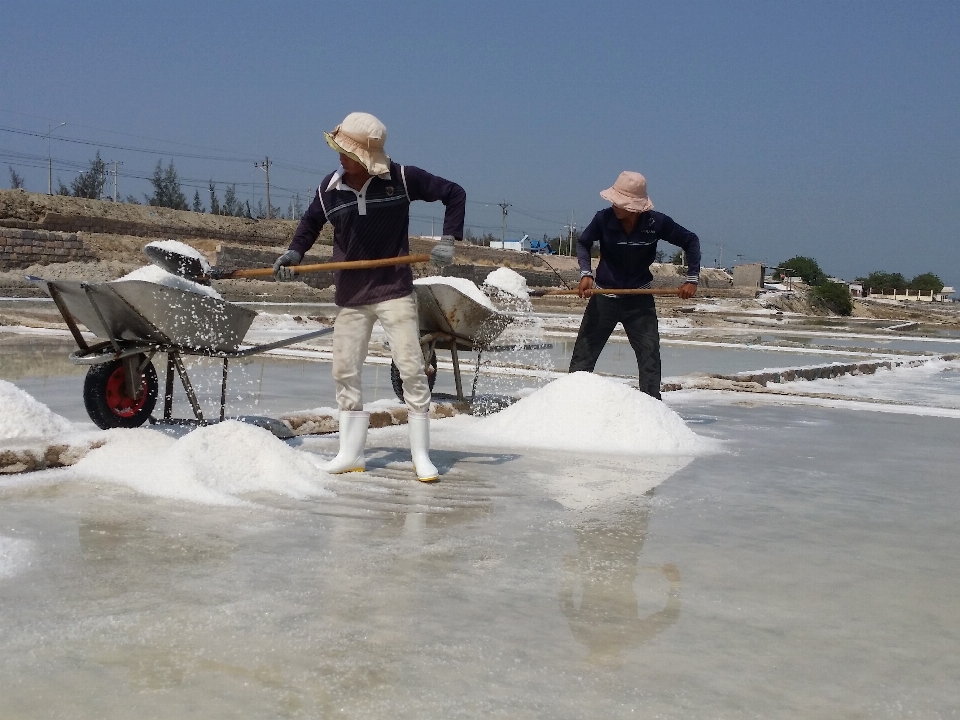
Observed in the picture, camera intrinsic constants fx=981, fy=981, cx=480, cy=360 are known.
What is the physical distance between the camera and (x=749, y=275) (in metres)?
52.2

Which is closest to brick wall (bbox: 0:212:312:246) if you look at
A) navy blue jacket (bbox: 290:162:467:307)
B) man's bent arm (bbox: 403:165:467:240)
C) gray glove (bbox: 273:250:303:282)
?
gray glove (bbox: 273:250:303:282)

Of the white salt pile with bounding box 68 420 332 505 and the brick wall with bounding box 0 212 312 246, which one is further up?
the brick wall with bounding box 0 212 312 246

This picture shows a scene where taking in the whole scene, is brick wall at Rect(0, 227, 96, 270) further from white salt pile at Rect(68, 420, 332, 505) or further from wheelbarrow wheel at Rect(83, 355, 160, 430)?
white salt pile at Rect(68, 420, 332, 505)

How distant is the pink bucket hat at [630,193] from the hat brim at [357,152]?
6.04 ft

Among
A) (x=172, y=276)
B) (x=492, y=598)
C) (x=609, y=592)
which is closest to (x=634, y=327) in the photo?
(x=172, y=276)

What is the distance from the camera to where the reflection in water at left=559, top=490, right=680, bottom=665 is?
1.91 m

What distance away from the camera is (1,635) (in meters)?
1.80

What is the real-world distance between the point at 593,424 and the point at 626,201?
1.28 meters

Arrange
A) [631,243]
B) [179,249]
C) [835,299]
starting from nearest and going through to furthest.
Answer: [179,249] < [631,243] < [835,299]

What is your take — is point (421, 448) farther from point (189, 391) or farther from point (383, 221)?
point (189, 391)

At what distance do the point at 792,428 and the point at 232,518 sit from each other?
3458 mm

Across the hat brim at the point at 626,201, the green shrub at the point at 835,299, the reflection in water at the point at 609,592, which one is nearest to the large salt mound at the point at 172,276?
the hat brim at the point at 626,201

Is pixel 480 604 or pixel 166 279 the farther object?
pixel 166 279

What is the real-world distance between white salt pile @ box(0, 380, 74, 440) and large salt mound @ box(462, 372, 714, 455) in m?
1.73
